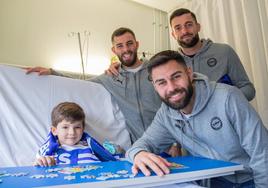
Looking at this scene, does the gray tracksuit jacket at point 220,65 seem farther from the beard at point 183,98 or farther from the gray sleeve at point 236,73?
the beard at point 183,98

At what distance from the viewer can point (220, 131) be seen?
3.88 feet

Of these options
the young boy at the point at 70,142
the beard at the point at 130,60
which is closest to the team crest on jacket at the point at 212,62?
the beard at the point at 130,60

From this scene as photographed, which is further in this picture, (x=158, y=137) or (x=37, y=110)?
(x=37, y=110)

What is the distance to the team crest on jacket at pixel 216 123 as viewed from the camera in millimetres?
1181

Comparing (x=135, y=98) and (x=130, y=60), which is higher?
(x=130, y=60)

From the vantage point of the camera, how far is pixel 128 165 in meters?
1.07

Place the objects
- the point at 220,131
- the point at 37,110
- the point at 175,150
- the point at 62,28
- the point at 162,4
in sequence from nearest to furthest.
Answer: the point at 220,131, the point at 37,110, the point at 175,150, the point at 62,28, the point at 162,4

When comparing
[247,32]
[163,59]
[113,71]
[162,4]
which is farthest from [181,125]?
[162,4]

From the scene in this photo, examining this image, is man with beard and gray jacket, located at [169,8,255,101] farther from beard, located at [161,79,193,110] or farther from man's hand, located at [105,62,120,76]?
beard, located at [161,79,193,110]

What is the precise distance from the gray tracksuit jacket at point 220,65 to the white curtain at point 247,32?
2.55ft

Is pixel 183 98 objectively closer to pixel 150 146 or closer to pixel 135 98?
pixel 150 146

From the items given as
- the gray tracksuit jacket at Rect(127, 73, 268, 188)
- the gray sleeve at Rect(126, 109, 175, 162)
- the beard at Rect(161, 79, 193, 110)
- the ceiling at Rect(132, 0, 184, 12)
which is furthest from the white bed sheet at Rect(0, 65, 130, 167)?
the ceiling at Rect(132, 0, 184, 12)

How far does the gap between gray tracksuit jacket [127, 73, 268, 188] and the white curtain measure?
5.12 ft

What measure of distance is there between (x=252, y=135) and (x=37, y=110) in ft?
4.24
